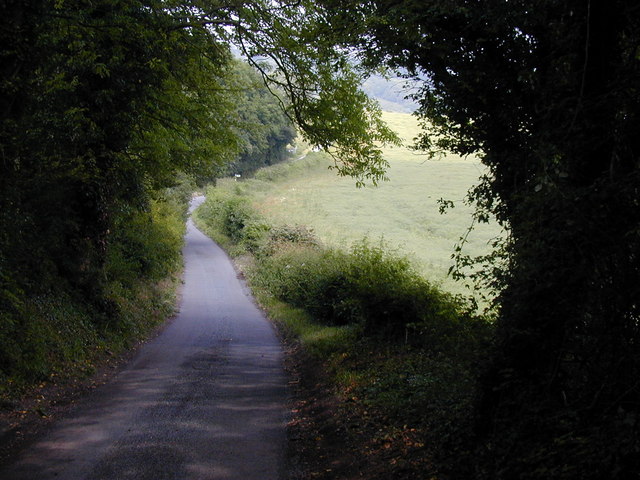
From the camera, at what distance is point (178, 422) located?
30.1 ft

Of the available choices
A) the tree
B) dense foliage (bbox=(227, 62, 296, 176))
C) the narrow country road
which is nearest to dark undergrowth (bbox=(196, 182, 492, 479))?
the tree

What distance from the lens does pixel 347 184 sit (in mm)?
63031

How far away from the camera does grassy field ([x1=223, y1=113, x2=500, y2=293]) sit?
1302 inches

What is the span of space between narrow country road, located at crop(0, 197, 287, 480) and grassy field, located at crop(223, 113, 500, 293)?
1133 centimetres

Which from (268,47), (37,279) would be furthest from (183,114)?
(37,279)

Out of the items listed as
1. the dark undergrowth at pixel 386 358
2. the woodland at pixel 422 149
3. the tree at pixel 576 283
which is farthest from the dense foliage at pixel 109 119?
the tree at pixel 576 283

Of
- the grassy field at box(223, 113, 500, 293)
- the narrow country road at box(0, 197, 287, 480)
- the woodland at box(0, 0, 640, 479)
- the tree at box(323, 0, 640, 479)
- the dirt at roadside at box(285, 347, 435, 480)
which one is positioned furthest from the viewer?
the grassy field at box(223, 113, 500, 293)

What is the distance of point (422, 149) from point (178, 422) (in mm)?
7003

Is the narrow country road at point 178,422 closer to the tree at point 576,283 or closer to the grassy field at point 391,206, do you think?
the tree at point 576,283

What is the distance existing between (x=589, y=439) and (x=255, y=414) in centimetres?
687

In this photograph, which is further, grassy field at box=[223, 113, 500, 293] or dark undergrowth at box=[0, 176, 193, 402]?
grassy field at box=[223, 113, 500, 293]

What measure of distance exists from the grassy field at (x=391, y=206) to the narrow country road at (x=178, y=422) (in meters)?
11.3

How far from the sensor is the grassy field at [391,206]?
33062 mm

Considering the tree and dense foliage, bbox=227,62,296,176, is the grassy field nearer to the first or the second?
dense foliage, bbox=227,62,296,176
